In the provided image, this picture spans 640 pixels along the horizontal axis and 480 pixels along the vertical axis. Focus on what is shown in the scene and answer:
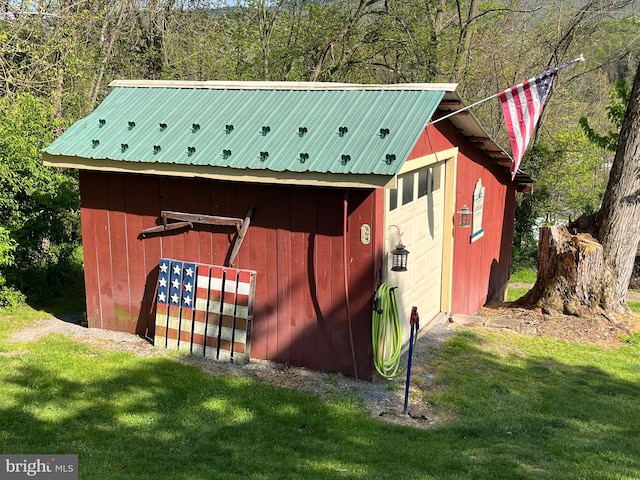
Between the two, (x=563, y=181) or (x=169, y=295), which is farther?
(x=563, y=181)

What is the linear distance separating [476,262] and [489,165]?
5.41ft

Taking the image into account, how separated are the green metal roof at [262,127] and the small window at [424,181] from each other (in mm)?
1365

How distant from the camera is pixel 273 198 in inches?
291

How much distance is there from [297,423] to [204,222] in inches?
107

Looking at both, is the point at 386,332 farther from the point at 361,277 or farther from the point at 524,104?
the point at 524,104

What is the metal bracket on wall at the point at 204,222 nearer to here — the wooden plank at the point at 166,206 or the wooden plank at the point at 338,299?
the wooden plank at the point at 166,206

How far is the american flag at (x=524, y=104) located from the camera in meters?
7.28

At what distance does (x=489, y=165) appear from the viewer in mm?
11078

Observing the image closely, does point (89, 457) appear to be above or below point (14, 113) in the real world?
below

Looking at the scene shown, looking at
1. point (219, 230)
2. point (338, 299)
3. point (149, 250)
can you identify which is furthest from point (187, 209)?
point (338, 299)

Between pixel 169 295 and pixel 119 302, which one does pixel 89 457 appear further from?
pixel 119 302

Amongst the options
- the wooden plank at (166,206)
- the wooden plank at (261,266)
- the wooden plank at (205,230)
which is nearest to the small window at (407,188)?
the wooden plank at (261,266)

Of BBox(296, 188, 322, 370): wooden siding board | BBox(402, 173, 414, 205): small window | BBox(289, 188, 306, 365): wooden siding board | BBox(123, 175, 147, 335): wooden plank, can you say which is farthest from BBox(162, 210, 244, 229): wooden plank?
BBox(402, 173, 414, 205): small window

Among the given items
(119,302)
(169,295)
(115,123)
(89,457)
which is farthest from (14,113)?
(89,457)
